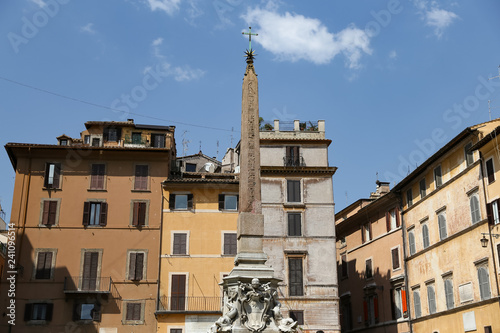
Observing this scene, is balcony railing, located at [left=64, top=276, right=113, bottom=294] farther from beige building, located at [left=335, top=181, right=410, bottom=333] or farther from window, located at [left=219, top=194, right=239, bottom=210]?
beige building, located at [left=335, top=181, right=410, bottom=333]

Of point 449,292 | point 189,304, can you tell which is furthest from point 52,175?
point 449,292

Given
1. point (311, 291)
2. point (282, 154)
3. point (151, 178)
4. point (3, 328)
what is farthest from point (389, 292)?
point (3, 328)

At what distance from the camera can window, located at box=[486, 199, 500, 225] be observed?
22609mm

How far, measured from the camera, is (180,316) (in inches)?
1164

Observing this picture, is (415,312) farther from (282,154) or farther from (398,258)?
(282,154)

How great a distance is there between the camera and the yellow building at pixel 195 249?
96.9ft

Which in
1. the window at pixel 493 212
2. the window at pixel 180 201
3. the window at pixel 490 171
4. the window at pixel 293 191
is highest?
the window at pixel 293 191

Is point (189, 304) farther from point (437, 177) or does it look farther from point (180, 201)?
point (437, 177)

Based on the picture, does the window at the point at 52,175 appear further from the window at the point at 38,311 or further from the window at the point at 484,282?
the window at the point at 484,282

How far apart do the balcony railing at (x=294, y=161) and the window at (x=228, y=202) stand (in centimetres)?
336

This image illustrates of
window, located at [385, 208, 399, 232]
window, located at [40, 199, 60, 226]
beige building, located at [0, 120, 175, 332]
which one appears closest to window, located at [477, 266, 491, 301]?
window, located at [385, 208, 399, 232]

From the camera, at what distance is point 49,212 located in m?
31.1

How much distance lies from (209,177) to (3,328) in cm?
1316

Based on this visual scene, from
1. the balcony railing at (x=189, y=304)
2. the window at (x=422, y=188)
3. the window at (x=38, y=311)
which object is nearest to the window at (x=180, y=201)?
the balcony railing at (x=189, y=304)
